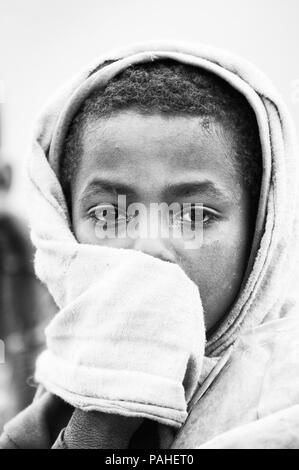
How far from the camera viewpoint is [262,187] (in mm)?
1224

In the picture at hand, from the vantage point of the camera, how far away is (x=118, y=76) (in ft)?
4.07

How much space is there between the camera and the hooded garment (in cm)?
103

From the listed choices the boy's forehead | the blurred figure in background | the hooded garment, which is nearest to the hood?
the hooded garment

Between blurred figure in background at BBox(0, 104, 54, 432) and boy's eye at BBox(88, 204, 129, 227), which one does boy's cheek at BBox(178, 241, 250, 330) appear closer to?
boy's eye at BBox(88, 204, 129, 227)

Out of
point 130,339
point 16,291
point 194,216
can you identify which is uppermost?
point 194,216

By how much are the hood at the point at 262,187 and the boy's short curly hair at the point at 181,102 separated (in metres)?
0.02

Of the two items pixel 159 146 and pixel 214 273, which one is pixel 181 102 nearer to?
pixel 159 146

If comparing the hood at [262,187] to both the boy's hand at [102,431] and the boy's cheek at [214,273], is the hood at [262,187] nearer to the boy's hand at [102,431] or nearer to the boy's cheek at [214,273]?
the boy's cheek at [214,273]

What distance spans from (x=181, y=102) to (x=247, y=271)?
1.22ft

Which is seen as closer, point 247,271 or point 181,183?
point 181,183

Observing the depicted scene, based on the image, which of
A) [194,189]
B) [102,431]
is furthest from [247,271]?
[102,431]

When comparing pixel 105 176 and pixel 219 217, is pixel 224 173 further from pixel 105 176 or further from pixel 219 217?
pixel 105 176

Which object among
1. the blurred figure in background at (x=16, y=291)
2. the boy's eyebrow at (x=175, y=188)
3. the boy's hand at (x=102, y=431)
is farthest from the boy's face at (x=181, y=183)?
the blurred figure in background at (x=16, y=291)

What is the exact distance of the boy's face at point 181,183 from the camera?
1.08 metres
